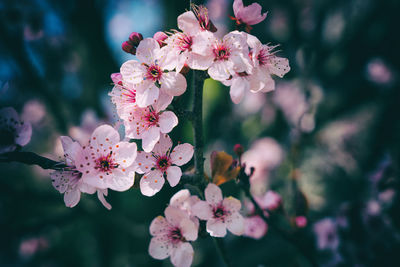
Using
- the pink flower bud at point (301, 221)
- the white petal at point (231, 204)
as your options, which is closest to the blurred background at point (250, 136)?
the pink flower bud at point (301, 221)

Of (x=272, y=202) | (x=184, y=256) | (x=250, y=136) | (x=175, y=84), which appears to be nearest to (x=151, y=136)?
(x=175, y=84)

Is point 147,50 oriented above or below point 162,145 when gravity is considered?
above

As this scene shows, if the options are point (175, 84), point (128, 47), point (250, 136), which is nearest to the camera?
point (175, 84)

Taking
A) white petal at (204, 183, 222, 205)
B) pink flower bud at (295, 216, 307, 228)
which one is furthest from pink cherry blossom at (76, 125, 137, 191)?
pink flower bud at (295, 216, 307, 228)

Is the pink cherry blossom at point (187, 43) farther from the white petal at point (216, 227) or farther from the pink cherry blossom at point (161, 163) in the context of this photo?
the white petal at point (216, 227)

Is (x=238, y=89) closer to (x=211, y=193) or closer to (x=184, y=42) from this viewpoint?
(x=184, y=42)

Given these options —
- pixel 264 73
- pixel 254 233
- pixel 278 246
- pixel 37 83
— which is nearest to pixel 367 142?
pixel 278 246

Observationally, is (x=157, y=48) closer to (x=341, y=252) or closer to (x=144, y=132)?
(x=144, y=132)
